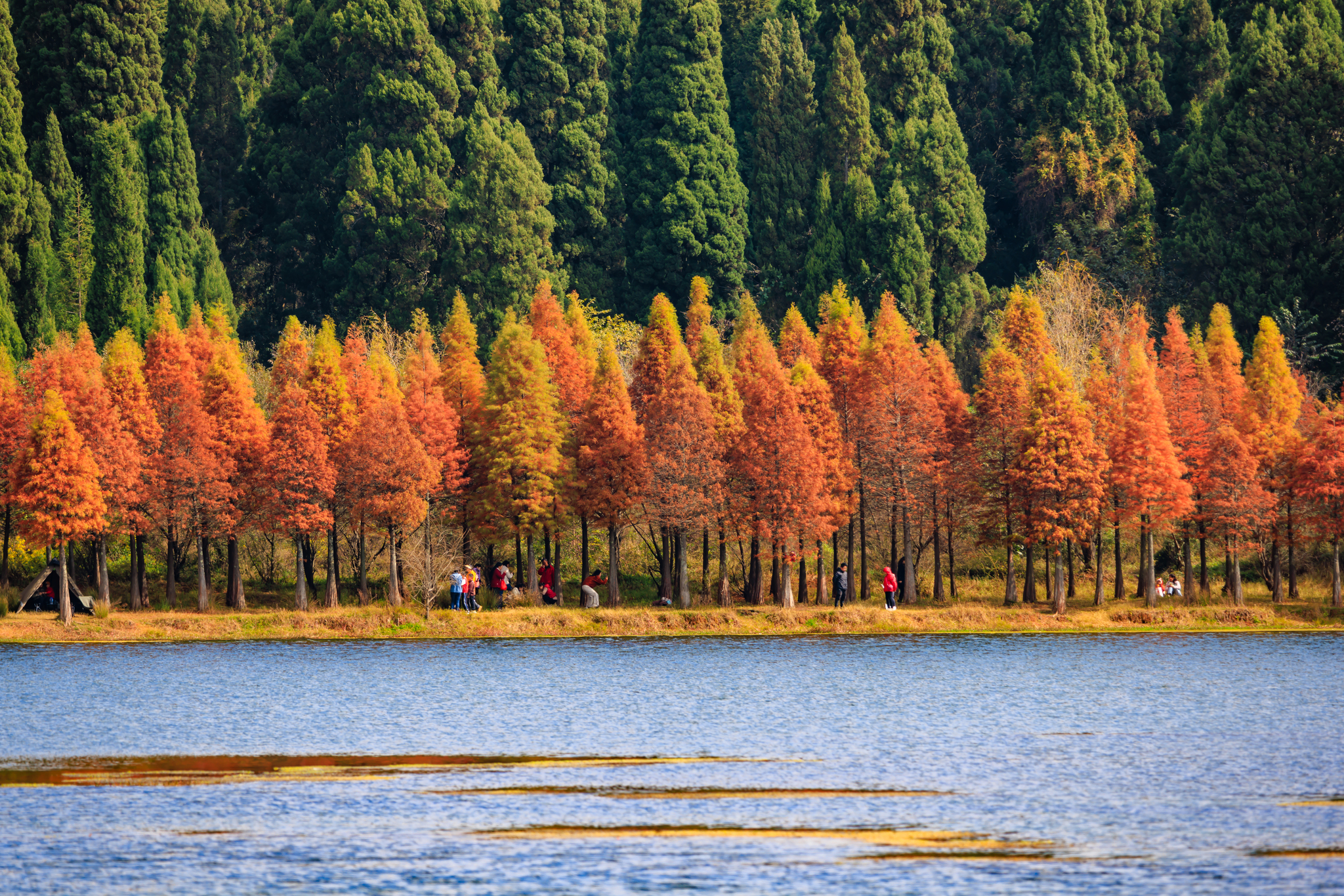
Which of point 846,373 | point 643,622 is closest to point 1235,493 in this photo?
point 846,373

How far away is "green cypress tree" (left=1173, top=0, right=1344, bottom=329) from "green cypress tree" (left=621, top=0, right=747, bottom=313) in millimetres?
32995

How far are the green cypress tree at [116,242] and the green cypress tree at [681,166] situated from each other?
119 feet

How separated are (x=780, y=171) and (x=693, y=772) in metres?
96.9

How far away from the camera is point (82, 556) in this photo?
8281cm

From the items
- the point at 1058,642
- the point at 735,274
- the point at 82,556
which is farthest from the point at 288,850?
the point at 735,274

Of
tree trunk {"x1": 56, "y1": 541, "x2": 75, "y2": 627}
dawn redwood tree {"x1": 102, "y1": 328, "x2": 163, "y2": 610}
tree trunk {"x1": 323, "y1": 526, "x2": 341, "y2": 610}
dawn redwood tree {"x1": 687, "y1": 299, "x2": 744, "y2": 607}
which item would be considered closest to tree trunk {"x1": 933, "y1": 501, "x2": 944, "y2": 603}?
dawn redwood tree {"x1": 687, "y1": 299, "x2": 744, "y2": 607}

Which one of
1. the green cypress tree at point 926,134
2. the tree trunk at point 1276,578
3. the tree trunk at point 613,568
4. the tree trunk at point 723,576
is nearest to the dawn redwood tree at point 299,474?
the tree trunk at point 613,568

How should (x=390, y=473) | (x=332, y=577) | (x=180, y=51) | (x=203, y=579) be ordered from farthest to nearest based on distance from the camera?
(x=180, y=51) → (x=332, y=577) → (x=203, y=579) → (x=390, y=473)

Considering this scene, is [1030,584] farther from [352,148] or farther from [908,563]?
[352,148]

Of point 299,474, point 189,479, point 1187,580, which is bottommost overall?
point 1187,580

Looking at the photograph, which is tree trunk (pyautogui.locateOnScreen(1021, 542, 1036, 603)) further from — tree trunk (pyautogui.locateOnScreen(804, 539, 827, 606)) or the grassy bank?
tree trunk (pyautogui.locateOnScreen(804, 539, 827, 606))

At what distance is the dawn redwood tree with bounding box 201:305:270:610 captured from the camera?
7556 centimetres

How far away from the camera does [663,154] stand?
125 meters

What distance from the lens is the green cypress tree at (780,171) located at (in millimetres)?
125875
